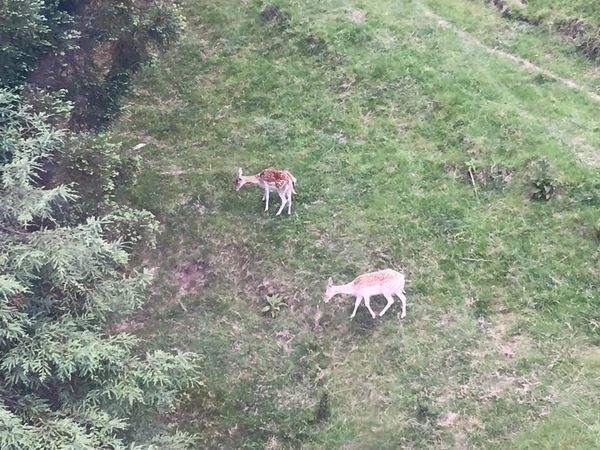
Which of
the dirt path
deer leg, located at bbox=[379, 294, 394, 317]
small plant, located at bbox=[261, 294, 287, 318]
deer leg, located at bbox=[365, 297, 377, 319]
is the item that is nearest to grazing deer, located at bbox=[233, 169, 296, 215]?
small plant, located at bbox=[261, 294, 287, 318]

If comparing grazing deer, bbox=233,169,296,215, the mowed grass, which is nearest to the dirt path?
the mowed grass

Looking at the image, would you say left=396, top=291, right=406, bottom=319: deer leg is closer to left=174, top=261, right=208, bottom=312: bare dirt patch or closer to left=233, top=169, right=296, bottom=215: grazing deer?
left=233, top=169, right=296, bottom=215: grazing deer

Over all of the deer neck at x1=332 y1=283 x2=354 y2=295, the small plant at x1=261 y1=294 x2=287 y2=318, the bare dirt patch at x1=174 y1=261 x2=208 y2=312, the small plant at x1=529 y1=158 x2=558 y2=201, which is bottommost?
the bare dirt patch at x1=174 y1=261 x2=208 y2=312

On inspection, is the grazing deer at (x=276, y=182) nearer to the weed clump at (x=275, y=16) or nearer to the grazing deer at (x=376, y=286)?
the grazing deer at (x=376, y=286)

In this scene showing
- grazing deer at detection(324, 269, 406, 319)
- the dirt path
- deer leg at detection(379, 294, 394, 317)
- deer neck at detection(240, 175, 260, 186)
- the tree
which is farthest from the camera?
the dirt path

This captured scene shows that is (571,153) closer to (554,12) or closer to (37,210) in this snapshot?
(554,12)

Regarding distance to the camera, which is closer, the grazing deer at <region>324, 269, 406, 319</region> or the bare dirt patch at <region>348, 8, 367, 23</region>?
the grazing deer at <region>324, 269, 406, 319</region>

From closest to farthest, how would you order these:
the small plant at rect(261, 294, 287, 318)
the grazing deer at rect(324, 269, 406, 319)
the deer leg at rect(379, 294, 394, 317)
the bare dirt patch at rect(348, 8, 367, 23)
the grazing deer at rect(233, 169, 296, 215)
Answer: the grazing deer at rect(324, 269, 406, 319) → the deer leg at rect(379, 294, 394, 317) → the small plant at rect(261, 294, 287, 318) → the grazing deer at rect(233, 169, 296, 215) → the bare dirt patch at rect(348, 8, 367, 23)

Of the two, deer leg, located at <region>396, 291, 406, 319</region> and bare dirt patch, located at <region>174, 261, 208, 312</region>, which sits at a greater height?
deer leg, located at <region>396, 291, 406, 319</region>

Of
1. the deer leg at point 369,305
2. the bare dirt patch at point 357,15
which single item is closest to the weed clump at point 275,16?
the bare dirt patch at point 357,15
